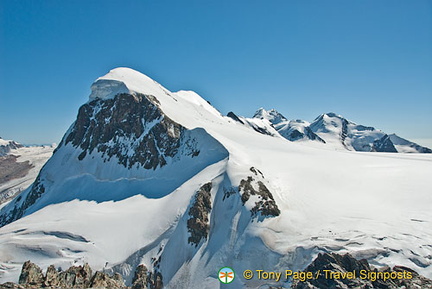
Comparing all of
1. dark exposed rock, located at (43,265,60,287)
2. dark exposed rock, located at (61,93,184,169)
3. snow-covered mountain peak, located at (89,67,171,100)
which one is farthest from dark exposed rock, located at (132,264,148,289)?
snow-covered mountain peak, located at (89,67,171,100)

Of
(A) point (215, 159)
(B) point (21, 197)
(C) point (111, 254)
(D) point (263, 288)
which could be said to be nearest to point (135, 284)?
(C) point (111, 254)

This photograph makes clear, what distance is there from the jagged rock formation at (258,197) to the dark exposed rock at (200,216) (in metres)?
6.50

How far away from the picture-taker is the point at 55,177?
73.6 m

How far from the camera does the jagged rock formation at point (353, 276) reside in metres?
24.0

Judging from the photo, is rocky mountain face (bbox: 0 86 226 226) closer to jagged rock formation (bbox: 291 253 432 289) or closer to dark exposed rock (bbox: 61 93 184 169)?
dark exposed rock (bbox: 61 93 184 169)

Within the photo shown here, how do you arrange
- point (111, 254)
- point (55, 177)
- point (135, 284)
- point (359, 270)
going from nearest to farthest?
1. point (359, 270)
2. point (135, 284)
3. point (111, 254)
4. point (55, 177)

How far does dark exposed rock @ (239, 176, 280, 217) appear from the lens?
39000mm

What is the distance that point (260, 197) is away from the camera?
41219 mm

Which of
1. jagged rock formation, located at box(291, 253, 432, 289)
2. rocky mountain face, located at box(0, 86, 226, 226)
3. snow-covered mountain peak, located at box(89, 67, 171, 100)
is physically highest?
snow-covered mountain peak, located at box(89, 67, 171, 100)

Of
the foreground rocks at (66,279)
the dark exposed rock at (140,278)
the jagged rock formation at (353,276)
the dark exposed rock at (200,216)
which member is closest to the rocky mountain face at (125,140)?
the dark exposed rock at (200,216)

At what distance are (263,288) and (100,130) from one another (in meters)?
64.0

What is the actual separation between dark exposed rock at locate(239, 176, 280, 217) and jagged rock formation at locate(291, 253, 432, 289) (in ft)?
37.6

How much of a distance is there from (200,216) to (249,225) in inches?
343

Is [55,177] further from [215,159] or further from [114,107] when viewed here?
[215,159]
